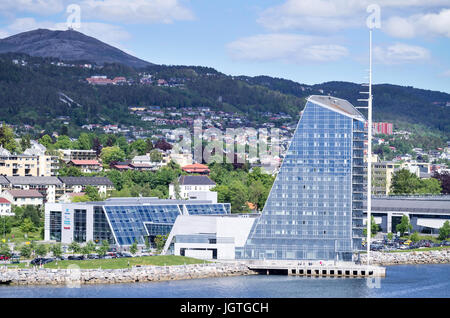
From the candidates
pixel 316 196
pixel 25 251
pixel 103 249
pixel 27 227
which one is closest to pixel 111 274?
pixel 103 249

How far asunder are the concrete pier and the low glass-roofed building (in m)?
11.2

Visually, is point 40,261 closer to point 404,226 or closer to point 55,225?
point 55,225

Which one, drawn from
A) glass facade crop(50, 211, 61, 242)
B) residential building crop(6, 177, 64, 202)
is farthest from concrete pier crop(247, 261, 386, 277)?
residential building crop(6, 177, 64, 202)

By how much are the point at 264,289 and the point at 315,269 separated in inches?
373

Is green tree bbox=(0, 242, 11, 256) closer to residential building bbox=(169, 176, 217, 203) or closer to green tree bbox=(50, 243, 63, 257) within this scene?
green tree bbox=(50, 243, 63, 257)

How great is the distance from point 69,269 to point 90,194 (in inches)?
1854

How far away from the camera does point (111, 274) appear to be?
7188 centimetres

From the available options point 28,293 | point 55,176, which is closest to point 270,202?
point 28,293

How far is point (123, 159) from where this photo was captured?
176 m

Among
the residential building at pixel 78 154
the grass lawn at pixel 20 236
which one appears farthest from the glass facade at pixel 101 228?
the residential building at pixel 78 154

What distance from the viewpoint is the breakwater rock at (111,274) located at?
7025cm

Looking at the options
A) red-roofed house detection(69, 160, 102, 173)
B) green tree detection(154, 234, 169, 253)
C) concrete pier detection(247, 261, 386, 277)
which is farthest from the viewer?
red-roofed house detection(69, 160, 102, 173)

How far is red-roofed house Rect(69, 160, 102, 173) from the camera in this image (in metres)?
161
